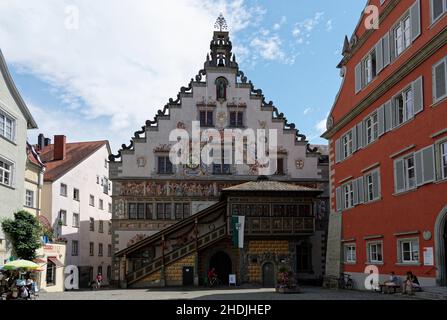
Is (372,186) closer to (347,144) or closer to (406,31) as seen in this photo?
(347,144)

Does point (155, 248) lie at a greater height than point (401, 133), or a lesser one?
lesser

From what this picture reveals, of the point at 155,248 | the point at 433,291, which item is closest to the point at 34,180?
the point at 155,248

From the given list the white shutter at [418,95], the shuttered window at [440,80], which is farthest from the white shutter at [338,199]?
the shuttered window at [440,80]

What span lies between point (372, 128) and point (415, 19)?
6.46m

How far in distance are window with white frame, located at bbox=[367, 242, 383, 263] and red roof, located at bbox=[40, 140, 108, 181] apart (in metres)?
24.4

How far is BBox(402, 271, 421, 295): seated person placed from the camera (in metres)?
20.5

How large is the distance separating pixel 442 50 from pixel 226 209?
2055cm

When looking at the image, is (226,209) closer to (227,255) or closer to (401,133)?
(227,255)

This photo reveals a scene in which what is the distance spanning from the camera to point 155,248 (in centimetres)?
3866

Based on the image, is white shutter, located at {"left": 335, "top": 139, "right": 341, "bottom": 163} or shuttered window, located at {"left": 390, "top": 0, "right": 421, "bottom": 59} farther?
white shutter, located at {"left": 335, "top": 139, "right": 341, "bottom": 163}

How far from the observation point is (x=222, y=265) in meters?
38.6

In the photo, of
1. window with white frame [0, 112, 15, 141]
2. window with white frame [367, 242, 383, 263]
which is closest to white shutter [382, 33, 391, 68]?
window with white frame [367, 242, 383, 263]

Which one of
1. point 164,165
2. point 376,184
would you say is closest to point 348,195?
point 376,184

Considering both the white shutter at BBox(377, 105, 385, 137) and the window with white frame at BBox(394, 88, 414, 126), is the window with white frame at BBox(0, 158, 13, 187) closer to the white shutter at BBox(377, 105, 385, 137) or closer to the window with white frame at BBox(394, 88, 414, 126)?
the white shutter at BBox(377, 105, 385, 137)
